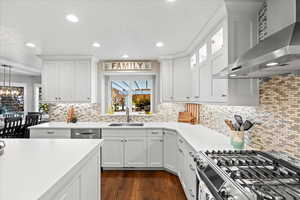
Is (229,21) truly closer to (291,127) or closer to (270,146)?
(291,127)

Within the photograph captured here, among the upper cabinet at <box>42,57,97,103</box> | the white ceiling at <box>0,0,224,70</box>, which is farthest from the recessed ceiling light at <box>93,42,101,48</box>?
the upper cabinet at <box>42,57,97,103</box>

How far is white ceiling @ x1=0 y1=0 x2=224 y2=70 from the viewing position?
1.89 meters

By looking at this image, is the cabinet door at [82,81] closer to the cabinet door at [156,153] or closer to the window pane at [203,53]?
the cabinet door at [156,153]

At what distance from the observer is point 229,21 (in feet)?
5.94

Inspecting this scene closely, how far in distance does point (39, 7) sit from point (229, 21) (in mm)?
2118

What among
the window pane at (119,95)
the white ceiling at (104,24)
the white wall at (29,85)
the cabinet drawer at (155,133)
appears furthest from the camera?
the white wall at (29,85)

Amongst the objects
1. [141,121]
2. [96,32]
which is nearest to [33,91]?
[141,121]

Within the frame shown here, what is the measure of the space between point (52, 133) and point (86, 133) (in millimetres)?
712

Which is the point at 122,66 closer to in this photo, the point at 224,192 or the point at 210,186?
the point at 210,186

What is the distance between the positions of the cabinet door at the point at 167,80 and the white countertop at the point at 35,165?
2.27 m

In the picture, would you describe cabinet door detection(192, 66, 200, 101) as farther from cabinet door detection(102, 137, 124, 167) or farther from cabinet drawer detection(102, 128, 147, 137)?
cabinet door detection(102, 137, 124, 167)

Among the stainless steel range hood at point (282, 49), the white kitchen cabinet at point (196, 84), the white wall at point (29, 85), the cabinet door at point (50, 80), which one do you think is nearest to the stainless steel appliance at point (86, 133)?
the cabinet door at point (50, 80)

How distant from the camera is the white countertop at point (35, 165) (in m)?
0.92

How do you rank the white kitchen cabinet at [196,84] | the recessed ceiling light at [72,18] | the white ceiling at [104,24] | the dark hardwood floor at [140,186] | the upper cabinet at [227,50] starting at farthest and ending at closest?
1. the white kitchen cabinet at [196,84]
2. the dark hardwood floor at [140,186]
3. the recessed ceiling light at [72,18]
4. the white ceiling at [104,24]
5. the upper cabinet at [227,50]
